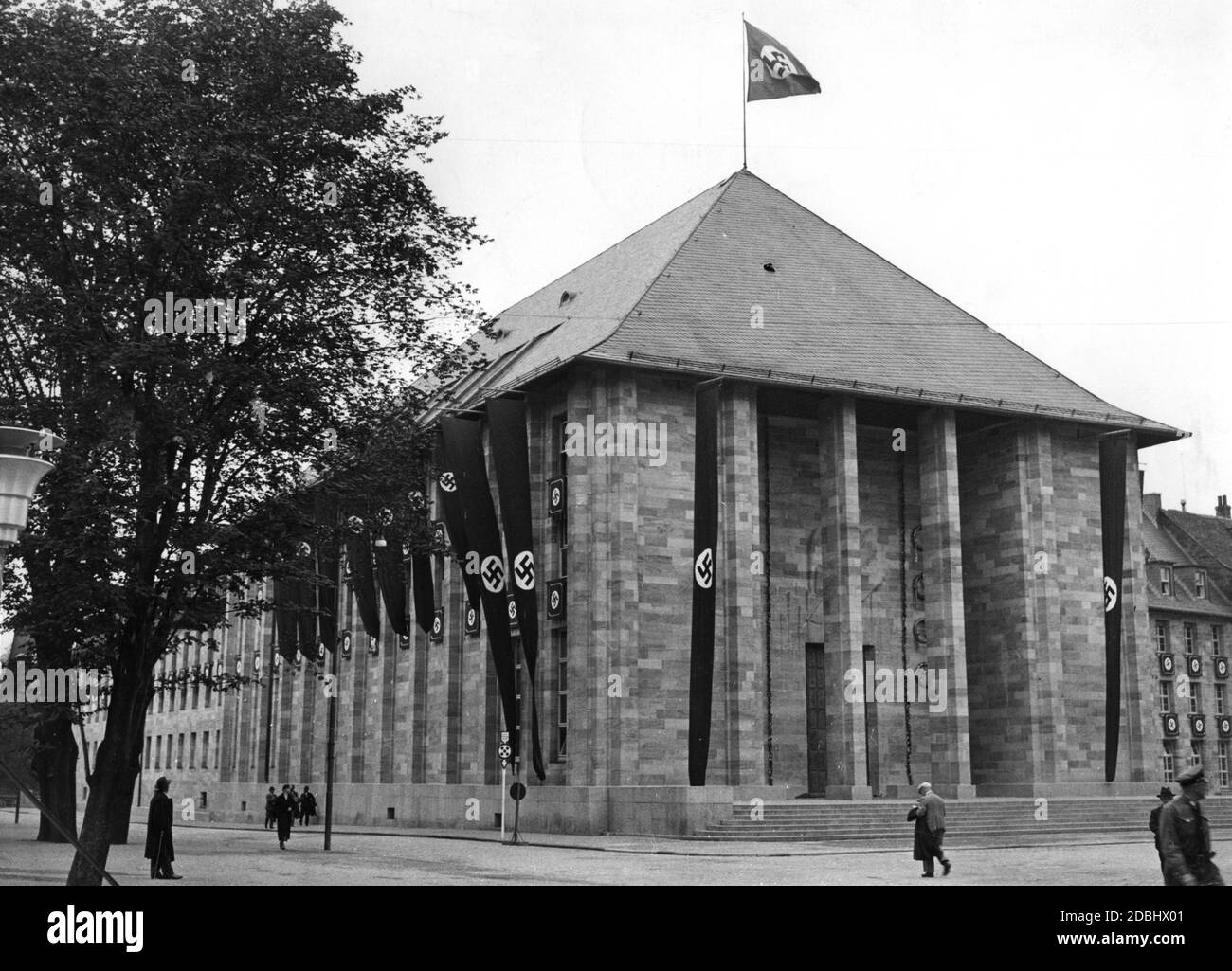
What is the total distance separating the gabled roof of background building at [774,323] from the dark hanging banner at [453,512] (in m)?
2.83

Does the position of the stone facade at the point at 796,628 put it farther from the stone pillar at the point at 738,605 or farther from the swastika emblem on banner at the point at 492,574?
the swastika emblem on banner at the point at 492,574

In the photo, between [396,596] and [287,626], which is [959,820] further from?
[287,626]

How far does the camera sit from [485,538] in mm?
38844

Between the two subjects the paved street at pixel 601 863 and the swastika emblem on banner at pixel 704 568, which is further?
the swastika emblem on banner at pixel 704 568

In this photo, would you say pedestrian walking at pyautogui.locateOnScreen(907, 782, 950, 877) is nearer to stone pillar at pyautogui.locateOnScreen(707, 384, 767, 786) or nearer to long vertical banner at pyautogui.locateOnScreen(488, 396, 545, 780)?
stone pillar at pyautogui.locateOnScreen(707, 384, 767, 786)

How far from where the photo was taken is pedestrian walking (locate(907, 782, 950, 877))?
880 inches

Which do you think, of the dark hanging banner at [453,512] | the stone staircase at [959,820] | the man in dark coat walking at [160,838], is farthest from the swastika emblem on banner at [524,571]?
the man in dark coat walking at [160,838]

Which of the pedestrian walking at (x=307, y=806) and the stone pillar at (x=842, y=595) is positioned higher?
the stone pillar at (x=842, y=595)

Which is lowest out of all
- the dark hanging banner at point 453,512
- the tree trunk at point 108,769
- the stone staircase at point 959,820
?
the stone staircase at point 959,820

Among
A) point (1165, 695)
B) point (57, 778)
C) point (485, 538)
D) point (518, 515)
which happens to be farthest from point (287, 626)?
point (1165, 695)

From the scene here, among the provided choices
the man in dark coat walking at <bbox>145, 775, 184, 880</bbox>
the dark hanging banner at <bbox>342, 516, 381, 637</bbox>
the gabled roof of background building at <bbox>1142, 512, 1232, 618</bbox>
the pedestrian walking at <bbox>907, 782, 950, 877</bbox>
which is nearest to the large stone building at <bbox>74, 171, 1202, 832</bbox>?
the dark hanging banner at <bbox>342, 516, 381, 637</bbox>

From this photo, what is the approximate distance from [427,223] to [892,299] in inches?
1053

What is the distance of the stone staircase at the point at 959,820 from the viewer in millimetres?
32969

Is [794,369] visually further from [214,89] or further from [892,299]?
[214,89]
